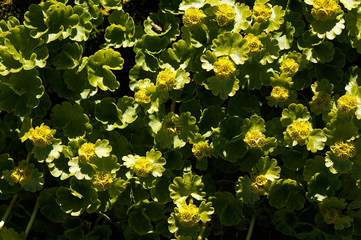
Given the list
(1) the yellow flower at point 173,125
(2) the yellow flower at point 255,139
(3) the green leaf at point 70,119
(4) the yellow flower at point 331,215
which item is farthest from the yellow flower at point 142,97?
(4) the yellow flower at point 331,215

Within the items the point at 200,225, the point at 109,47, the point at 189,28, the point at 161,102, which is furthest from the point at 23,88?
the point at 200,225

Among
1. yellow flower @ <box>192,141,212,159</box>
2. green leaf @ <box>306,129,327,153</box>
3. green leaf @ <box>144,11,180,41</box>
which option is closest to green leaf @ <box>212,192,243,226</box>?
yellow flower @ <box>192,141,212,159</box>

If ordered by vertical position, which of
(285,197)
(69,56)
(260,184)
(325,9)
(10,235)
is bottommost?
(10,235)

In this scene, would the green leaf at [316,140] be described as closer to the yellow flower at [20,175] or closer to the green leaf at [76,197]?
the green leaf at [76,197]

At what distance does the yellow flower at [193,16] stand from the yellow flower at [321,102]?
1.98 feet

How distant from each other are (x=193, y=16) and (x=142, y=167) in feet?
2.21

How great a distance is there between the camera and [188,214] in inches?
81.3

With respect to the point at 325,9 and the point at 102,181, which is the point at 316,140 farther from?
the point at 102,181

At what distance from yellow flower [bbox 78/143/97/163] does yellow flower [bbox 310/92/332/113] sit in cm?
96

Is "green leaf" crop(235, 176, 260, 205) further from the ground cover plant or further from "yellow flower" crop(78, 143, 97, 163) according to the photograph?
"yellow flower" crop(78, 143, 97, 163)

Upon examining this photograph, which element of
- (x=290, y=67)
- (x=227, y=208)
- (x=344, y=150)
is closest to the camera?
(x=344, y=150)

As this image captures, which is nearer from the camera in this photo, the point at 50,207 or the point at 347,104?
the point at 347,104

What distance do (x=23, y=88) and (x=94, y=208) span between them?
594mm

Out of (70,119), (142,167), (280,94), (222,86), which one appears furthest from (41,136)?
(280,94)
